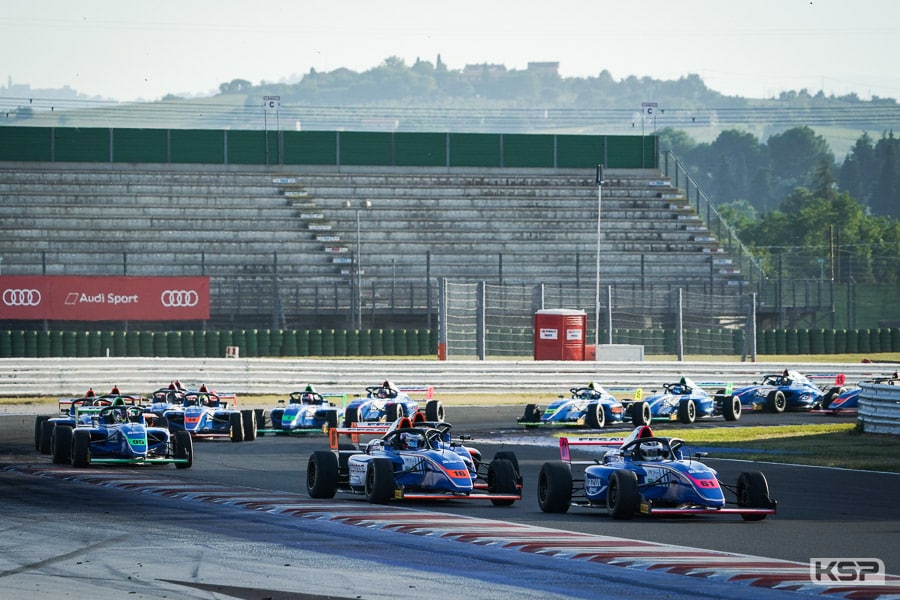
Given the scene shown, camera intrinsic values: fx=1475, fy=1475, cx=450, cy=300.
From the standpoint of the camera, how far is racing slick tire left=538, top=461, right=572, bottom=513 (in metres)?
18.1

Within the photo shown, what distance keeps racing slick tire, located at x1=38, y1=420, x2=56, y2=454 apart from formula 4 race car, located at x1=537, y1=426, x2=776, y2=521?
10.9m

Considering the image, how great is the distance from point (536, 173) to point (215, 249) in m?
17.5

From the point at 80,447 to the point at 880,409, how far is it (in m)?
17.9

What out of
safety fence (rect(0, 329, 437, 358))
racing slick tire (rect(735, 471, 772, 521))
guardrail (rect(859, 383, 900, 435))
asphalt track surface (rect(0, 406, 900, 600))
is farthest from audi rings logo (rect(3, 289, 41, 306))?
racing slick tire (rect(735, 471, 772, 521))

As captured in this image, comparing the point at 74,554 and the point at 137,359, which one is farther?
the point at 137,359

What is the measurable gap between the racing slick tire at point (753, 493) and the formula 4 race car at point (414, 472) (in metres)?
2.93

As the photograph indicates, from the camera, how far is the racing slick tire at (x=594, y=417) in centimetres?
3384

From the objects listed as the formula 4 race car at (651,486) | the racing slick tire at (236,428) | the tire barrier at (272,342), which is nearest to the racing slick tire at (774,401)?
the tire barrier at (272,342)

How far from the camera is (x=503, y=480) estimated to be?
19156 millimetres

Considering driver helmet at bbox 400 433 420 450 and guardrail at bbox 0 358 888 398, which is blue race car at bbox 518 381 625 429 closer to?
guardrail at bbox 0 358 888 398

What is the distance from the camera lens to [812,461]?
86.6ft

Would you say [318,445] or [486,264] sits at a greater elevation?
[486,264]

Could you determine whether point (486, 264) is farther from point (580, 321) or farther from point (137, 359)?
point (137, 359)

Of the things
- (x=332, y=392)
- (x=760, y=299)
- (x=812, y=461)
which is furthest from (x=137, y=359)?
(x=760, y=299)
